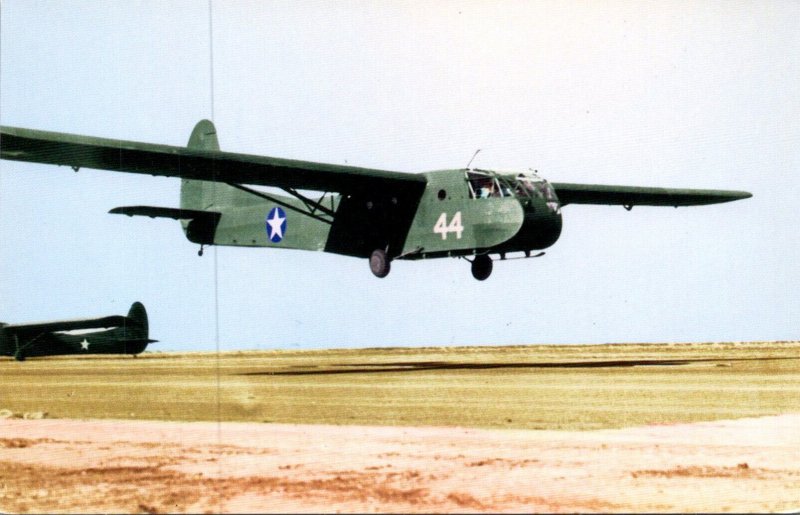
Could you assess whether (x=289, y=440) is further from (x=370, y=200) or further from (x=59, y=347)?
(x=59, y=347)

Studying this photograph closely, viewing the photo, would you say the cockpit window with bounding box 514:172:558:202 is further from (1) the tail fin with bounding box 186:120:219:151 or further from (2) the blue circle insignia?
(1) the tail fin with bounding box 186:120:219:151

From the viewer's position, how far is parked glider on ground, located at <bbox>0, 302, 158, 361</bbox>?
151 ft

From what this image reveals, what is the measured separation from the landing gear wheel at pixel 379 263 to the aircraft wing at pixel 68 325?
2066 centimetres

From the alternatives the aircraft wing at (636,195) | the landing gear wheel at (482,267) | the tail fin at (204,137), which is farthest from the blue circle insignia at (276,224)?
the aircraft wing at (636,195)

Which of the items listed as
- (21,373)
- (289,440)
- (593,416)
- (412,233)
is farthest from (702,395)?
(21,373)

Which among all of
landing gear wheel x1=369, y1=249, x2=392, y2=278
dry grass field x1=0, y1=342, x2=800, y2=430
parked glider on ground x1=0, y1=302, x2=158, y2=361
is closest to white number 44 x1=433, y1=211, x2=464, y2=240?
landing gear wheel x1=369, y1=249, x2=392, y2=278

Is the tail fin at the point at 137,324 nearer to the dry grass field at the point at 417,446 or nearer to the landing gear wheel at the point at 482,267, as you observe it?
the dry grass field at the point at 417,446

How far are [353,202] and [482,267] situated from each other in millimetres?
4421

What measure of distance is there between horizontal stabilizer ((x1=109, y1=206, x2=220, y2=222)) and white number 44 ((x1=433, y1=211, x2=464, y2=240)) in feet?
28.7

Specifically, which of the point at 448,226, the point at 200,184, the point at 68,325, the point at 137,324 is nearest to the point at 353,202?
the point at 448,226

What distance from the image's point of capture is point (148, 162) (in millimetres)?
24828

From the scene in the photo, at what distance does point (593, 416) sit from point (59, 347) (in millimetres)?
37134

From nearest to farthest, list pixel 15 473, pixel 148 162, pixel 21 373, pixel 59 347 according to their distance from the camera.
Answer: pixel 15 473 < pixel 148 162 < pixel 21 373 < pixel 59 347

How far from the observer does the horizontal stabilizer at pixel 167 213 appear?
29.4 metres
